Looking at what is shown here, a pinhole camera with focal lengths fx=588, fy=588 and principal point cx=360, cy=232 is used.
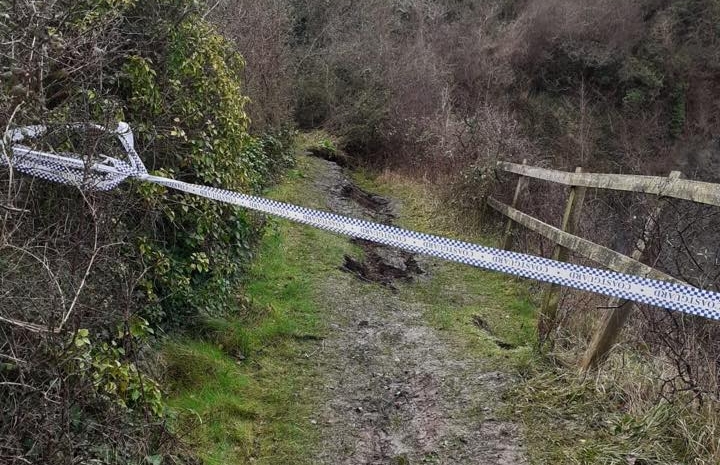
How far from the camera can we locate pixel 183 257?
15.1 ft

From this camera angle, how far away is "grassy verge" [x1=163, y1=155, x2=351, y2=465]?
3.62 m

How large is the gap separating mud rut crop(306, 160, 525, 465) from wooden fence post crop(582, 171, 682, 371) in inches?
25.8

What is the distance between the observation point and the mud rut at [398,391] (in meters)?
3.64

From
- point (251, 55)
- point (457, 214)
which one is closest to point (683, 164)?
point (457, 214)

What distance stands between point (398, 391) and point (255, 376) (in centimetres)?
108

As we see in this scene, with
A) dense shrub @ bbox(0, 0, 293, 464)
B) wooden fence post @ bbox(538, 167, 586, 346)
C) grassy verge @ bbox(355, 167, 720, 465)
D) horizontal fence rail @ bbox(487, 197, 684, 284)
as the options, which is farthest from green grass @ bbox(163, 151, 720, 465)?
horizontal fence rail @ bbox(487, 197, 684, 284)

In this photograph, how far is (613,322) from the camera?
393 centimetres

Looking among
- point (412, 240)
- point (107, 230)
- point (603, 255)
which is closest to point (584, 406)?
point (603, 255)

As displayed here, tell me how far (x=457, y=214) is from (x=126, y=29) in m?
6.42

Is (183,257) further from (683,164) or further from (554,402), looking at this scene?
(683,164)

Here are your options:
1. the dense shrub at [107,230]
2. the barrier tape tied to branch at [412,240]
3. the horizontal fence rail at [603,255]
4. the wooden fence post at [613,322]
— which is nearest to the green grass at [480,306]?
the wooden fence post at [613,322]

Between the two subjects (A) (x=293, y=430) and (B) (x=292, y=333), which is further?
(B) (x=292, y=333)

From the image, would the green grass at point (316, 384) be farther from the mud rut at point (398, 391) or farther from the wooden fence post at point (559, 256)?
the wooden fence post at point (559, 256)

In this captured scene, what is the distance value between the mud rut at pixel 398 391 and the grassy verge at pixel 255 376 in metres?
0.18
